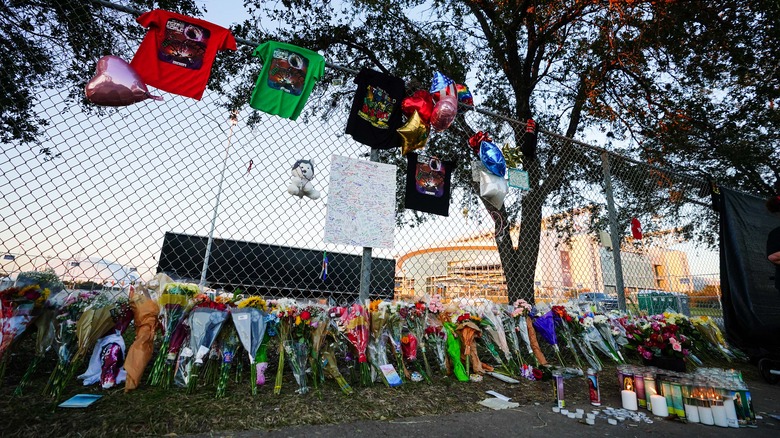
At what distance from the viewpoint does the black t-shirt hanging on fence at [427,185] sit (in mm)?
3307

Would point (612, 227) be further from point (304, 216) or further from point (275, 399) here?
point (275, 399)

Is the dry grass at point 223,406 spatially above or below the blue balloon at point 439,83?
below

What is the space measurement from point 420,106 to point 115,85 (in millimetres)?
2506

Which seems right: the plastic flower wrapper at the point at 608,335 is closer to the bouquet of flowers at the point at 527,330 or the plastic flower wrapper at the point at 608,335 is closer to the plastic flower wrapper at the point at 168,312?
the bouquet of flowers at the point at 527,330

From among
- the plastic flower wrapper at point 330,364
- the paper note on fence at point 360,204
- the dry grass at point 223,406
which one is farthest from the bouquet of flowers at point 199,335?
the paper note on fence at point 360,204

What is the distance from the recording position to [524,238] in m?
4.68

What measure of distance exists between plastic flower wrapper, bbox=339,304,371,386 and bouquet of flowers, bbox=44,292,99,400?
1.55 meters

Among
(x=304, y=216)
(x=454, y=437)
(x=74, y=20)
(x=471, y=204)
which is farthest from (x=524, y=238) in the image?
(x=74, y=20)

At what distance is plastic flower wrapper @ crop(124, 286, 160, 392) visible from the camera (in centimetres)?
184

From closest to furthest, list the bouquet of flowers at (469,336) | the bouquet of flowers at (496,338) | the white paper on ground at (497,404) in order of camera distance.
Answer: the white paper on ground at (497,404) < the bouquet of flowers at (469,336) < the bouquet of flowers at (496,338)

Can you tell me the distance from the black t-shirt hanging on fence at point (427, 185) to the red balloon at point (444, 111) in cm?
38

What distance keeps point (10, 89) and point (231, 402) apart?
3.48m

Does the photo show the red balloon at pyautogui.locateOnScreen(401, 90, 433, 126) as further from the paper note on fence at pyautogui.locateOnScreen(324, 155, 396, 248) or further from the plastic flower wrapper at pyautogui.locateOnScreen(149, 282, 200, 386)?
the plastic flower wrapper at pyautogui.locateOnScreen(149, 282, 200, 386)

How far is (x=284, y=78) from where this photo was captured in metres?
2.96
